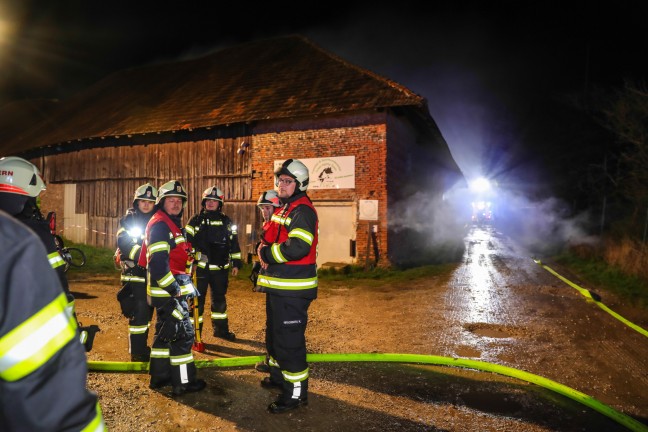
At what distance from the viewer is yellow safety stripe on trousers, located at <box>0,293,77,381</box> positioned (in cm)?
98

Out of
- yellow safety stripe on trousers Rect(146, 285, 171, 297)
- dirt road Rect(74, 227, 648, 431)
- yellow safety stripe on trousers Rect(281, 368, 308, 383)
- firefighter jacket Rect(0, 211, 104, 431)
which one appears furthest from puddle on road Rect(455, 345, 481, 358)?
firefighter jacket Rect(0, 211, 104, 431)

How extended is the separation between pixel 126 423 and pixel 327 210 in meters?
10.1

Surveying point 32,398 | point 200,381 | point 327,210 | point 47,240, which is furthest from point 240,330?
point 327,210

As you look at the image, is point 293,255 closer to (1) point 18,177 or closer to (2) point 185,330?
(2) point 185,330

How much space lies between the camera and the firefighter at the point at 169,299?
13.1ft

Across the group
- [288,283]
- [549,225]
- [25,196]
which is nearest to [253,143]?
[288,283]

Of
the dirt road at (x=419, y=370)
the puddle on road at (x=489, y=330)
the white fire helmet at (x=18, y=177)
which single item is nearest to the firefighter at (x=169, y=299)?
the dirt road at (x=419, y=370)

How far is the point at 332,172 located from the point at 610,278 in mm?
8253

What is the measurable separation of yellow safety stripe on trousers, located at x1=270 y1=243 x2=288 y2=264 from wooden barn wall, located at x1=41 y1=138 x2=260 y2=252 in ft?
34.6

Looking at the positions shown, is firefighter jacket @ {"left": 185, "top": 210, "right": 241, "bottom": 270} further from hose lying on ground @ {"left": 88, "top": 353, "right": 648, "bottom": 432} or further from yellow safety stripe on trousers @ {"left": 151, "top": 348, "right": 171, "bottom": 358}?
yellow safety stripe on trousers @ {"left": 151, "top": 348, "right": 171, "bottom": 358}

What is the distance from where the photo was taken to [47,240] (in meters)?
3.14

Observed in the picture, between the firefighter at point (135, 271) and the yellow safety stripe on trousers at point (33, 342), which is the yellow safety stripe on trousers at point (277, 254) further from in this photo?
the yellow safety stripe on trousers at point (33, 342)

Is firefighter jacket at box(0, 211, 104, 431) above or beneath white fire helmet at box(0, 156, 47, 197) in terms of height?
beneath

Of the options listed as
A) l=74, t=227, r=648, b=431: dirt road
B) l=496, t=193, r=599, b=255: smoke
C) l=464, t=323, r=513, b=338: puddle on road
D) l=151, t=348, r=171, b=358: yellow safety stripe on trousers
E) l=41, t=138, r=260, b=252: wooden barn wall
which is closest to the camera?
l=74, t=227, r=648, b=431: dirt road
